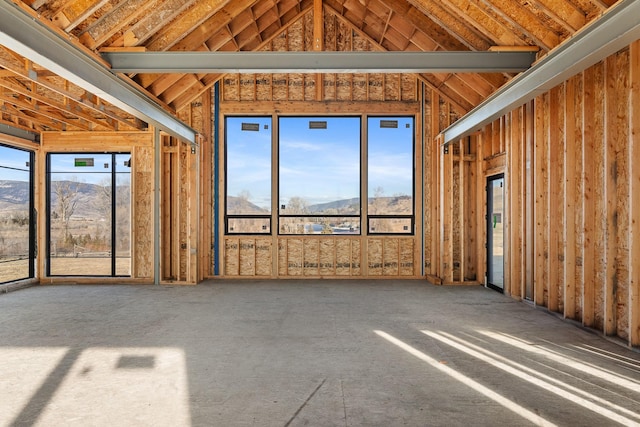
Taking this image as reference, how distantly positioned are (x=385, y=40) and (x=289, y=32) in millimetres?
2458

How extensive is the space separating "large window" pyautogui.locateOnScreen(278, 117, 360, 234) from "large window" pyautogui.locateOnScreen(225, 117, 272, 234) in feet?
1.23

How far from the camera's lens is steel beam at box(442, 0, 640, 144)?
3.75 metres

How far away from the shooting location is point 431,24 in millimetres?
7871

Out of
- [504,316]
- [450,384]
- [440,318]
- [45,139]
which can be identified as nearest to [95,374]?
[450,384]

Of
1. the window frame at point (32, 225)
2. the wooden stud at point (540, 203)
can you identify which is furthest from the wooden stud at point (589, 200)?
the window frame at point (32, 225)

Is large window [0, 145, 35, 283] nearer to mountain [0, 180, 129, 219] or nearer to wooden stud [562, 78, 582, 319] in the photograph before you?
mountain [0, 180, 129, 219]

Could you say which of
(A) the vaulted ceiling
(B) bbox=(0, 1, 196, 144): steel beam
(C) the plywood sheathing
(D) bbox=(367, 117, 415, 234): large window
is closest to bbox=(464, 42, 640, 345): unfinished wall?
(A) the vaulted ceiling

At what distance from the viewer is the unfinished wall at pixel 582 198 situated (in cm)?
467

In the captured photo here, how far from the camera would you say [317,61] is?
19.6 feet

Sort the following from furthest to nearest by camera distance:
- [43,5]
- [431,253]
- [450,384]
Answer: [431,253]
[43,5]
[450,384]

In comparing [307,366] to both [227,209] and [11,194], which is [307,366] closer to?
[227,209]

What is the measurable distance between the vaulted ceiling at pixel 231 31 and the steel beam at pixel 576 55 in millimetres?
558

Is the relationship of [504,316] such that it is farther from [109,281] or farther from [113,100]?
[109,281]

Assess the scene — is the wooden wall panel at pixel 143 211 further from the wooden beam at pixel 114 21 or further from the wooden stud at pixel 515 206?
the wooden stud at pixel 515 206
